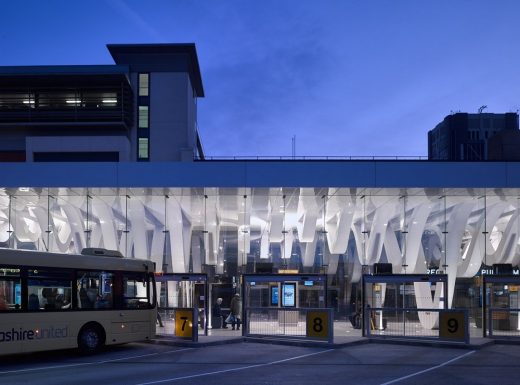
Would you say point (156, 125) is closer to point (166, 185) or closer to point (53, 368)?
point (166, 185)

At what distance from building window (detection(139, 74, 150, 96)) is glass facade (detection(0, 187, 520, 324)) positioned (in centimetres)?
2509

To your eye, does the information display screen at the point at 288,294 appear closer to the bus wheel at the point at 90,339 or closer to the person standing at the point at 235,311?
the person standing at the point at 235,311

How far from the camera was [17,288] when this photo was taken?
15.4 meters

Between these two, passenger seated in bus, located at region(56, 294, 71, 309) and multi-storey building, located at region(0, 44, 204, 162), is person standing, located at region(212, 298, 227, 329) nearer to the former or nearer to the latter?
passenger seated in bus, located at region(56, 294, 71, 309)

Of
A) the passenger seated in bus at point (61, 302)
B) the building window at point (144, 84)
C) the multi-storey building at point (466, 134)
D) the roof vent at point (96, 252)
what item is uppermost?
the multi-storey building at point (466, 134)

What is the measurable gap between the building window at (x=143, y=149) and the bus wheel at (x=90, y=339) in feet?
115

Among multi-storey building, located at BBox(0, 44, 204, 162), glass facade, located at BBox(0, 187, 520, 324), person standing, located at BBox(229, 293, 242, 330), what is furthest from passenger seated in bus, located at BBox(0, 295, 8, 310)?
multi-storey building, located at BBox(0, 44, 204, 162)

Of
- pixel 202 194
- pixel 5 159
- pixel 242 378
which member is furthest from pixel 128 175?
pixel 5 159

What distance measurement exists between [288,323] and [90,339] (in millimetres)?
6435

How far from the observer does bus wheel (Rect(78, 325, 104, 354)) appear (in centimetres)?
1692

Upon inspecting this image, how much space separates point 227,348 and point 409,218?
12353mm

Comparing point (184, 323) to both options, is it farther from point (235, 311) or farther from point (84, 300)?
point (235, 311)

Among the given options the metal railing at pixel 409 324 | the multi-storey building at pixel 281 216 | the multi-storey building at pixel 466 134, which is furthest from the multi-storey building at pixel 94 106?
the multi-storey building at pixel 466 134

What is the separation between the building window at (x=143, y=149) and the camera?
51469 mm
